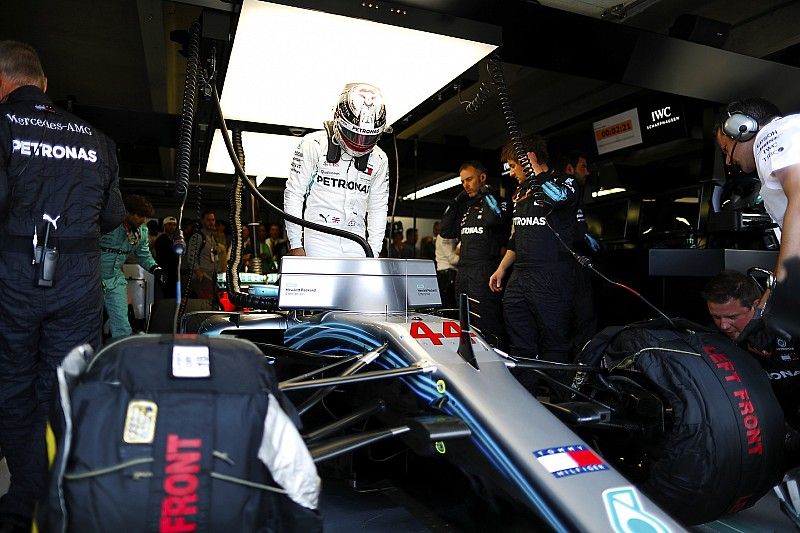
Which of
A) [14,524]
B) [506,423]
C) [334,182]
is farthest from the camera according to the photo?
[334,182]

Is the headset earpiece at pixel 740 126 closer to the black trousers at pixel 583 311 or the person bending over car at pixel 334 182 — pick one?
the person bending over car at pixel 334 182

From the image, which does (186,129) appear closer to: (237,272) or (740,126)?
(237,272)

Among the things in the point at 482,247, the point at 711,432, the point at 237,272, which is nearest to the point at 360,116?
the point at 237,272

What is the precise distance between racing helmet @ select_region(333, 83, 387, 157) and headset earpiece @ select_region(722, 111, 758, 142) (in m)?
1.37

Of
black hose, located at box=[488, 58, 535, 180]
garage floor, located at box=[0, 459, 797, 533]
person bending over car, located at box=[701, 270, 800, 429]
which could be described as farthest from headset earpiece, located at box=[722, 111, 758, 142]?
garage floor, located at box=[0, 459, 797, 533]

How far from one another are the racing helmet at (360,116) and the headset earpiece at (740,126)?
1.37 metres

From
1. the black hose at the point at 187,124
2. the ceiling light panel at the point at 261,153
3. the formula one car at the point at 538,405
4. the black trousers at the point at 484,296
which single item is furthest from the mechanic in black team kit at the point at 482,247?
the black hose at the point at 187,124

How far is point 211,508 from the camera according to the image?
→ 1.16 m

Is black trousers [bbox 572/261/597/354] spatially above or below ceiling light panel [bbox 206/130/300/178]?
below

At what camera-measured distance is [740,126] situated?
2221 millimetres

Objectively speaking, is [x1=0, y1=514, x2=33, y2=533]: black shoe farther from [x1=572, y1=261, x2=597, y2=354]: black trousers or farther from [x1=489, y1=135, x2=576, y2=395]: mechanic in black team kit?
[x1=572, y1=261, x2=597, y2=354]: black trousers

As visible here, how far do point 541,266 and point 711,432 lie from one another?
6.70ft

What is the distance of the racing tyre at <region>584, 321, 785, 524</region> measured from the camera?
177 cm

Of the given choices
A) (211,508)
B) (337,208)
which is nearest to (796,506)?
(211,508)
